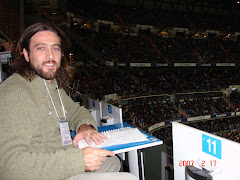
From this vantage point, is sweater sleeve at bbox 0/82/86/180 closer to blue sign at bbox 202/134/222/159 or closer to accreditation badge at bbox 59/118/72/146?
accreditation badge at bbox 59/118/72/146

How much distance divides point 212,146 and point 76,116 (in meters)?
1.43

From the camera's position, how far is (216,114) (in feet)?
63.4

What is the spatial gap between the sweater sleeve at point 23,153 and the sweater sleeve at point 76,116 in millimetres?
788

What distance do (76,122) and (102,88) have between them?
45.4ft

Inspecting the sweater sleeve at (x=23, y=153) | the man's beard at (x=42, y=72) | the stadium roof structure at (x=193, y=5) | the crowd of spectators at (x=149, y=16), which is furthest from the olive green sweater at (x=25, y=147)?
the stadium roof structure at (x=193, y=5)

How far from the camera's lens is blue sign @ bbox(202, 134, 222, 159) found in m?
1.43

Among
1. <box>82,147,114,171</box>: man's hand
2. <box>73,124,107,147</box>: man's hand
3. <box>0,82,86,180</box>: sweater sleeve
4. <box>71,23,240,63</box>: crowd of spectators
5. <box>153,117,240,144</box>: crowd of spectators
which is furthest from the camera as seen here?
<box>71,23,240,63</box>: crowd of spectators

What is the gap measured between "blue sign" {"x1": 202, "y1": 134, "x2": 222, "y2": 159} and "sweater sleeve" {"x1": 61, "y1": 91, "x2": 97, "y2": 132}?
1.10 metres

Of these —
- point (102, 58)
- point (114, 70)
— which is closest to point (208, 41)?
point (114, 70)

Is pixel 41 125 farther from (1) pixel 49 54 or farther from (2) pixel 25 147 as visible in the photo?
(1) pixel 49 54

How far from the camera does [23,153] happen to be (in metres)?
1.09

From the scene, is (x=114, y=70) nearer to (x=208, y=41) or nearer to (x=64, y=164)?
(x=208, y=41)

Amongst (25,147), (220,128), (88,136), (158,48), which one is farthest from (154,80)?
(25,147)

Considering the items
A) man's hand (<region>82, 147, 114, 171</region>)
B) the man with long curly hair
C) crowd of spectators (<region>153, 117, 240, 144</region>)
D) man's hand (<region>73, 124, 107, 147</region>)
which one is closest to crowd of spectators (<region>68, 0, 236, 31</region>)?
crowd of spectators (<region>153, 117, 240, 144</region>)
